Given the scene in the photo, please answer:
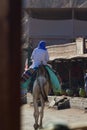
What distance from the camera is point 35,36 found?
4556 cm

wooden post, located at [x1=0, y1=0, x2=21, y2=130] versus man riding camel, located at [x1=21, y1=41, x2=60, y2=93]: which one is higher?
man riding camel, located at [x1=21, y1=41, x2=60, y2=93]

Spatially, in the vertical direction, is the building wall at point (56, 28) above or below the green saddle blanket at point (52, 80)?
above

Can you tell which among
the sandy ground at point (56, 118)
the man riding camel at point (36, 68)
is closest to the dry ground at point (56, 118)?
the sandy ground at point (56, 118)

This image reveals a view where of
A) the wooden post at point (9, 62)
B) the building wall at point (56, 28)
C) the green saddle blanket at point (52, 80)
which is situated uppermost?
the building wall at point (56, 28)

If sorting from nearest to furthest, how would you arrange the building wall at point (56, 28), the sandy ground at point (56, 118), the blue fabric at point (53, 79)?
the blue fabric at point (53, 79) < the sandy ground at point (56, 118) < the building wall at point (56, 28)

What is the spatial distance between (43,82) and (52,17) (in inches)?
1397

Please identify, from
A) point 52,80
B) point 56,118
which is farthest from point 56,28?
point 52,80

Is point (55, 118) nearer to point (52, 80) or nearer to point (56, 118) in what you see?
point (56, 118)

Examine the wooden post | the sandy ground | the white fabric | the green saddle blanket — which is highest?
the white fabric

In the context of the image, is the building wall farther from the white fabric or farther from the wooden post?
the wooden post

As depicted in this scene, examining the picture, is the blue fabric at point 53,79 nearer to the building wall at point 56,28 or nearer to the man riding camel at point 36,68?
the man riding camel at point 36,68

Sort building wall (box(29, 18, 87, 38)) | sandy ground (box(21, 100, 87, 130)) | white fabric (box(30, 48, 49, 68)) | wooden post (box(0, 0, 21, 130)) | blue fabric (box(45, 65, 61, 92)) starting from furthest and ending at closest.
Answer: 1. building wall (box(29, 18, 87, 38))
2. sandy ground (box(21, 100, 87, 130))
3. white fabric (box(30, 48, 49, 68))
4. blue fabric (box(45, 65, 61, 92))
5. wooden post (box(0, 0, 21, 130))

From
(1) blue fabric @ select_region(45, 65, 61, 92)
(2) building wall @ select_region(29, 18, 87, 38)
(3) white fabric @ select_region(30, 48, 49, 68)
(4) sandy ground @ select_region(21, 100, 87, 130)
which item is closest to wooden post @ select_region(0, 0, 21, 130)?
(4) sandy ground @ select_region(21, 100, 87, 130)

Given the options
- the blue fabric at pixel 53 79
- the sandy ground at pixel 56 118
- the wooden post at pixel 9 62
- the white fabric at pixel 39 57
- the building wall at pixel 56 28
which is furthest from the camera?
the building wall at pixel 56 28
